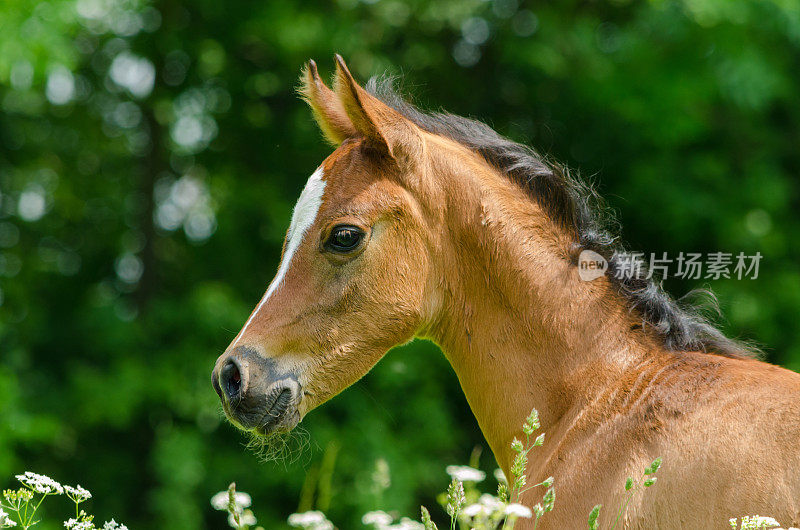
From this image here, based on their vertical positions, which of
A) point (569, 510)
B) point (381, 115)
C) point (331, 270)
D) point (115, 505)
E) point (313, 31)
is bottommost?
point (115, 505)

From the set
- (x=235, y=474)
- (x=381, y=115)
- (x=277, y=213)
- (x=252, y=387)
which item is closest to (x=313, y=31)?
(x=277, y=213)

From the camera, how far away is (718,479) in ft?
7.57

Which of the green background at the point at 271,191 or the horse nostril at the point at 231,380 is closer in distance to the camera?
the horse nostril at the point at 231,380

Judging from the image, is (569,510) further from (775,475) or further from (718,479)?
(775,475)

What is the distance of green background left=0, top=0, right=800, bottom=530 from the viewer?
8.31 m

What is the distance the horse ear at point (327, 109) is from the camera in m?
3.27

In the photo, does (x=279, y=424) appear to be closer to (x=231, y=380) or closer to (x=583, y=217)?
(x=231, y=380)

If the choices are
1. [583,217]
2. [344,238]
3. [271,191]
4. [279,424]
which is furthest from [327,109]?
[271,191]

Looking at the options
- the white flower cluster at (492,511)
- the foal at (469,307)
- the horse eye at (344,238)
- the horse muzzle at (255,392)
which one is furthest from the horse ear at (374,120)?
the white flower cluster at (492,511)

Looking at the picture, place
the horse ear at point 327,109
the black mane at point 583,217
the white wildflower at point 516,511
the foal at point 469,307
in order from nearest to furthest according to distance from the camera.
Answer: the white wildflower at point 516,511 → the foal at point 469,307 → the black mane at point 583,217 → the horse ear at point 327,109

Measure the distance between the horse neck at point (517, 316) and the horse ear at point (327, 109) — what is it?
553 mm

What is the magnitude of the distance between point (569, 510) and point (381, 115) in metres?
1.60

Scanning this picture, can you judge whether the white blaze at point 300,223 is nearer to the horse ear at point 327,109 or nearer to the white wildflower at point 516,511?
the horse ear at point 327,109

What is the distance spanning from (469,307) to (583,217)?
0.59 metres
